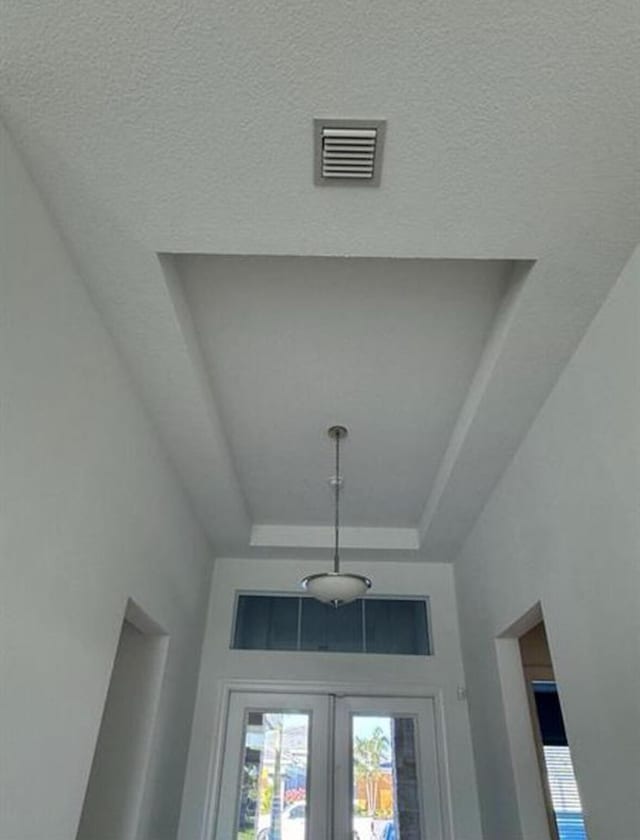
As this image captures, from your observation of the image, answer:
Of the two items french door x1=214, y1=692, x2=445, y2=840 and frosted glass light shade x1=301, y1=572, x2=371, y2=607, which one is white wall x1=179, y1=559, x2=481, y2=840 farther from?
frosted glass light shade x1=301, y1=572, x2=371, y2=607

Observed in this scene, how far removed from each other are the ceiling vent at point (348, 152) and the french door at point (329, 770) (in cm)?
376

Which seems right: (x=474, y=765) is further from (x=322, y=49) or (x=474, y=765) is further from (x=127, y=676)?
(x=322, y=49)

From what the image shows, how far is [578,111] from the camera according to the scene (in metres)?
1.39

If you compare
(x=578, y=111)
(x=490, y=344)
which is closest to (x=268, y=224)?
(x=578, y=111)

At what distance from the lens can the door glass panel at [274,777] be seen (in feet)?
12.0

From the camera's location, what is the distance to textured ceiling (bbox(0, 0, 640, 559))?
1237mm

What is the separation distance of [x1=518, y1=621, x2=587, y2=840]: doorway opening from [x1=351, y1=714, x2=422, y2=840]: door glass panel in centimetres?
97

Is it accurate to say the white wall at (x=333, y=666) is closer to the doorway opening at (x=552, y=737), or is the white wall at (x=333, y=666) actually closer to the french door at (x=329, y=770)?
the french door at (x=329, y=770)

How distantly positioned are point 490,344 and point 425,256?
0.72m

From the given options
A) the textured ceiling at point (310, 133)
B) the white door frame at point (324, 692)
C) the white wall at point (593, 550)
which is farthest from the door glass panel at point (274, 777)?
the textured ceiling at point (310, 133)

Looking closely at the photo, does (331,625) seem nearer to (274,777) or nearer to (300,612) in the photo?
(300,612)

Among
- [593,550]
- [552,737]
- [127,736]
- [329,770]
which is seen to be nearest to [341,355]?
[593,550]

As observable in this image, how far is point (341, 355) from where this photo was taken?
262 cm

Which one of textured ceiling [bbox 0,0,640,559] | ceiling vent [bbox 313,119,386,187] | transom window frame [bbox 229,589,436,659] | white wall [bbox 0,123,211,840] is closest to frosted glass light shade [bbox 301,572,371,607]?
white wall [bbox 0,123,211,840]
